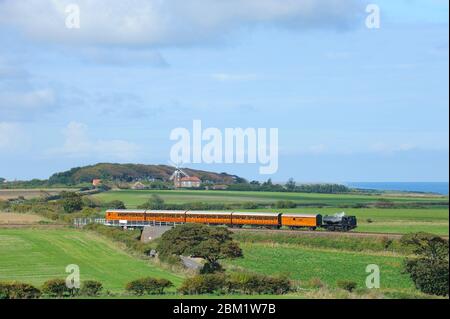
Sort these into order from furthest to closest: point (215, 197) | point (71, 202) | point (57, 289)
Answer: point (215, 197) → point (71, 202) → point (57, 289)

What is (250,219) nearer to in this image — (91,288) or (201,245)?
(201,245)

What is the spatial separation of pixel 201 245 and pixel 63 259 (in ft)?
21.1

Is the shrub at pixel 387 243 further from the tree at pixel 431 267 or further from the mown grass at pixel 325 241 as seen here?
the tree at pixel 431 267

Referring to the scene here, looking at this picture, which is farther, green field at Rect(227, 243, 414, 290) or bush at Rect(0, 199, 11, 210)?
bush at Rect(0, 199, 11, 210)

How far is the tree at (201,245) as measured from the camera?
31734 mm

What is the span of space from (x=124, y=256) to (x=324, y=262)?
10709mm

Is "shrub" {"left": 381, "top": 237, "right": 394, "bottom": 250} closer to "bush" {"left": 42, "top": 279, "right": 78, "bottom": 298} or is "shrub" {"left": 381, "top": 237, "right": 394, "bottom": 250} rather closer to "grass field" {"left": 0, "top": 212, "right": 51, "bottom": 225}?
"grass field" {"left": 0, "top": 212, "right": 51, "bottom": 225}

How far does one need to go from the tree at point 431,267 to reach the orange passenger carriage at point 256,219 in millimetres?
15347

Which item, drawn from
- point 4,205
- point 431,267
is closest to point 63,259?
point 431,267

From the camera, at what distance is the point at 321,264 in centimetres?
3541

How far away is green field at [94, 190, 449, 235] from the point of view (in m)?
49.2

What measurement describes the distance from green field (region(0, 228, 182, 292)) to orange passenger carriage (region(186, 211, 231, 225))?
35.1 feet

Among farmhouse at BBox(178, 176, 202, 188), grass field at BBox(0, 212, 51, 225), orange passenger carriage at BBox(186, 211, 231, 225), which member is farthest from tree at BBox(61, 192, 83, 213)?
farmhouse at BBox(178, 176, 202, 188)
